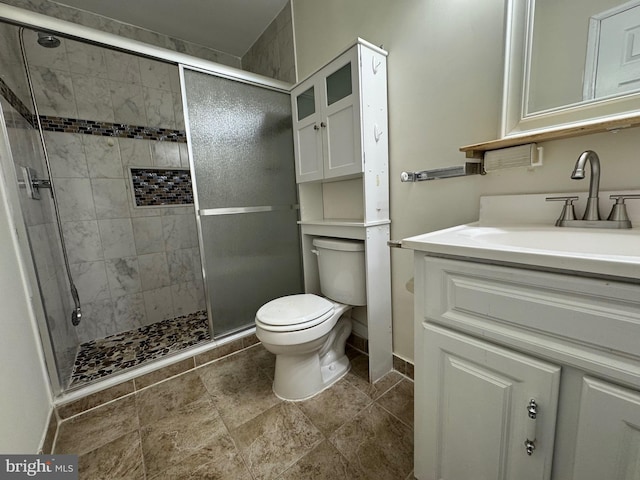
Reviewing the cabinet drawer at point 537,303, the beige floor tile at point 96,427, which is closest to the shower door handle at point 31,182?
the beige floor tile at point 96,427

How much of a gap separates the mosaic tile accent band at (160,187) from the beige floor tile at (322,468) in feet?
6.71

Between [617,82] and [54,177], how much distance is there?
2.88 meters

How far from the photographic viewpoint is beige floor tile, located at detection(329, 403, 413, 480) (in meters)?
0.98

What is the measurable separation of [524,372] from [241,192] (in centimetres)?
158

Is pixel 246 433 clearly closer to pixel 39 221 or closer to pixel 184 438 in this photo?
pixel 184 438

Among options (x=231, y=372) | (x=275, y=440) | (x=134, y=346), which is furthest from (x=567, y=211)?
(x=134, y=346)

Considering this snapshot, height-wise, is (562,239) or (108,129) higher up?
(108,129)

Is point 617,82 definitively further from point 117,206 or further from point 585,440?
point 117,206

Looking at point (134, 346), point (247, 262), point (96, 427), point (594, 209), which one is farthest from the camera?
point (134, 346)

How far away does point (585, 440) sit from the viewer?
0.54m

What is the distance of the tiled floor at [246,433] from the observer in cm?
100

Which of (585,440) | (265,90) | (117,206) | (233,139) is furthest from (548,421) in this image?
(117,206)

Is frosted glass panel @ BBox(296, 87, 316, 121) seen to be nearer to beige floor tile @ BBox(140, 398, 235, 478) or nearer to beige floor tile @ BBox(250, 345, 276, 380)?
beige floor tile @ BBox(250, 345, 276, 380)

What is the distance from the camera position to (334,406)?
4.21 feet
